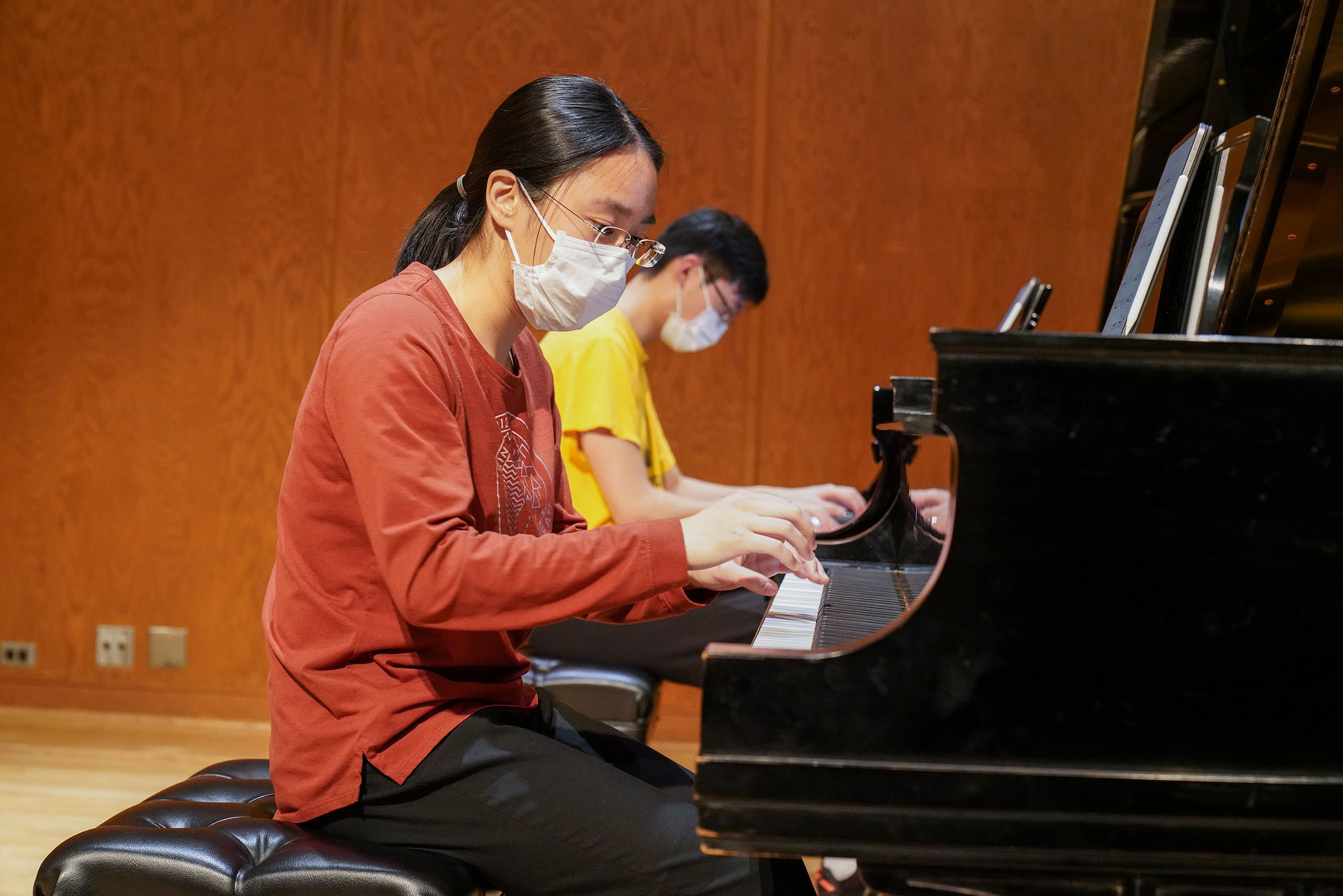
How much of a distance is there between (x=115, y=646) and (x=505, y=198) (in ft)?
9.98

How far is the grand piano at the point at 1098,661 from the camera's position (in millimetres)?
996

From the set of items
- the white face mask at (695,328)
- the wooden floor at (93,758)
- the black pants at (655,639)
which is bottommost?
the wooden floor at (93,758)

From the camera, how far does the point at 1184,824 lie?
994 mm

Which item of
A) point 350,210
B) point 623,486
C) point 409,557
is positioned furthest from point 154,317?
point 409,557

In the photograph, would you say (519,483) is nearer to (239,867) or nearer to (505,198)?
(505,198)

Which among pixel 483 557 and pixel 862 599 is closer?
pixel 483 557

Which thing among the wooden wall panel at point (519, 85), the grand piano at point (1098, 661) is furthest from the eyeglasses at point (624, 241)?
the wooden wall panel at point (519, 85)

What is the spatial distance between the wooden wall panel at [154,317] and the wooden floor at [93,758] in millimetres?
104

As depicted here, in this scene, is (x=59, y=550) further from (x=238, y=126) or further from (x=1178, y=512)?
(x=1178, y=512)

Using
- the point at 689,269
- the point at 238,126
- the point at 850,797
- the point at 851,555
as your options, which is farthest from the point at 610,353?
the point at 238,126

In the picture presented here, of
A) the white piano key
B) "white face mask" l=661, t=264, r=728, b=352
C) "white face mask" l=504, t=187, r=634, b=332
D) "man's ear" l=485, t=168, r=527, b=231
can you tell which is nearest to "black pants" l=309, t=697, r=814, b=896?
the white piano key

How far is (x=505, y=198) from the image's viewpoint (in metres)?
1.48

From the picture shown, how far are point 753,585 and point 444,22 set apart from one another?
9.70 feet

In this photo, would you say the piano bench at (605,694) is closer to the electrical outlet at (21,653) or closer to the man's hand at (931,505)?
the man's hand at (931,505)
